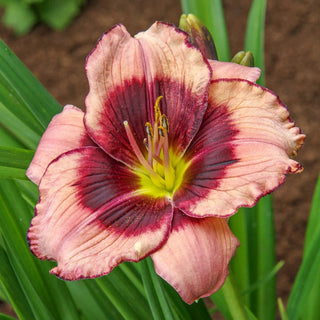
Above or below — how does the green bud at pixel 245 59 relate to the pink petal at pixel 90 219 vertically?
below

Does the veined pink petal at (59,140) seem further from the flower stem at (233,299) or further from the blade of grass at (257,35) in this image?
the blade of grass at (257,35)

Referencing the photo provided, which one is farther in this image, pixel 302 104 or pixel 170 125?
pixel 302 104

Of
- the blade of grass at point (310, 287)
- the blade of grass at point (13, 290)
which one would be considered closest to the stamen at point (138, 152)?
the blade of grass at point (13, 290)

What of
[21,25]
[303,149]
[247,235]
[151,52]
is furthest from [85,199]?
[21,25]

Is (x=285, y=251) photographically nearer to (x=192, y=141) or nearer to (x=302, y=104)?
(x=302, y=104)

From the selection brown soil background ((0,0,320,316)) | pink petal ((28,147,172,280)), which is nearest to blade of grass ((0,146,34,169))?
pink petal ((28,147,172,280))

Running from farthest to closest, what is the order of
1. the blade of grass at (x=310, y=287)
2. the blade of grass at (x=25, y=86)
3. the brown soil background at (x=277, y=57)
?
the brown soil background at (x=277, y=57) → the blade of grass at (x=310, y=287) → the blade of grass at (x=25, y=86)

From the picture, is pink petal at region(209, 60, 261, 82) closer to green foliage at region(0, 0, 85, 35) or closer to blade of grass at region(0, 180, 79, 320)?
blade of grass at region(0, 180, 79, 320)

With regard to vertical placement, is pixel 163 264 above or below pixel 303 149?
above
